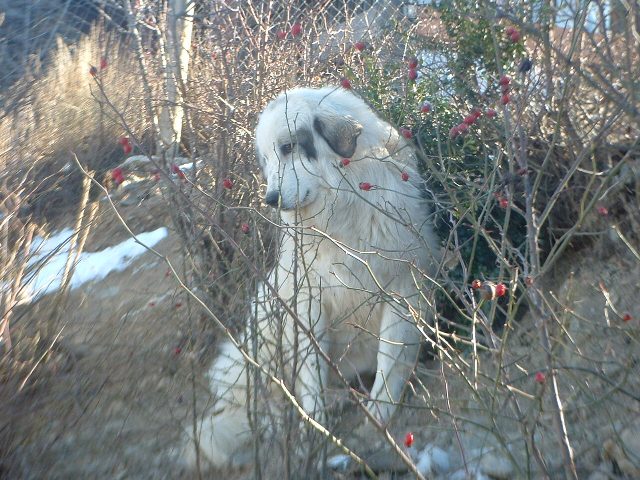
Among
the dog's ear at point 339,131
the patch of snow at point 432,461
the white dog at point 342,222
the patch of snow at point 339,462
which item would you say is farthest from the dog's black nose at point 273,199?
the patch of snow at point 432,461

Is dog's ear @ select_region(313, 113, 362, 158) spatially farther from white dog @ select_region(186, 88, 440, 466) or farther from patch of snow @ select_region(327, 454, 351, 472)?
patch of snow @ select_region(327, 454, 351, 472)

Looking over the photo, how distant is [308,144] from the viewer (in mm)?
4469

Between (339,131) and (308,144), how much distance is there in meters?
0.18

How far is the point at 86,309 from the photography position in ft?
20.5

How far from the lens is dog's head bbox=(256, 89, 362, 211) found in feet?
14.3

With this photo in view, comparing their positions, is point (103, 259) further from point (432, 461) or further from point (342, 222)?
point (432, 461)

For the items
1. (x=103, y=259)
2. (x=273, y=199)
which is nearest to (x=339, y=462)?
(x=273, y=199)

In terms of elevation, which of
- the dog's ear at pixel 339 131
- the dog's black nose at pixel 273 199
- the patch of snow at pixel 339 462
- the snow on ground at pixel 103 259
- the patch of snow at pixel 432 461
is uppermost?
the dog's ear at pixel 339 131

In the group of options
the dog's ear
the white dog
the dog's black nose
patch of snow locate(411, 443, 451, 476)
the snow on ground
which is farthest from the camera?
the snow on ground

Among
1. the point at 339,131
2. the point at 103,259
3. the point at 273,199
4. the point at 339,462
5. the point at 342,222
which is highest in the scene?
the point at 339,131

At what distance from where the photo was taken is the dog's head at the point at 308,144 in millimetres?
4355

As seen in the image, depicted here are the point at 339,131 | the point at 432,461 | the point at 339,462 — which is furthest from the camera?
the point at 339,131

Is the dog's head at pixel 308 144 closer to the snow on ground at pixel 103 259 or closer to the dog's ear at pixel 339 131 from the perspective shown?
the dog's ear at pixel 339 131

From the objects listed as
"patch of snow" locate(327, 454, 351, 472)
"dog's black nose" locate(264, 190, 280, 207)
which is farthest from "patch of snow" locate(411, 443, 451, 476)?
"dog's black nose" locate(264, 190, 280, 207)
